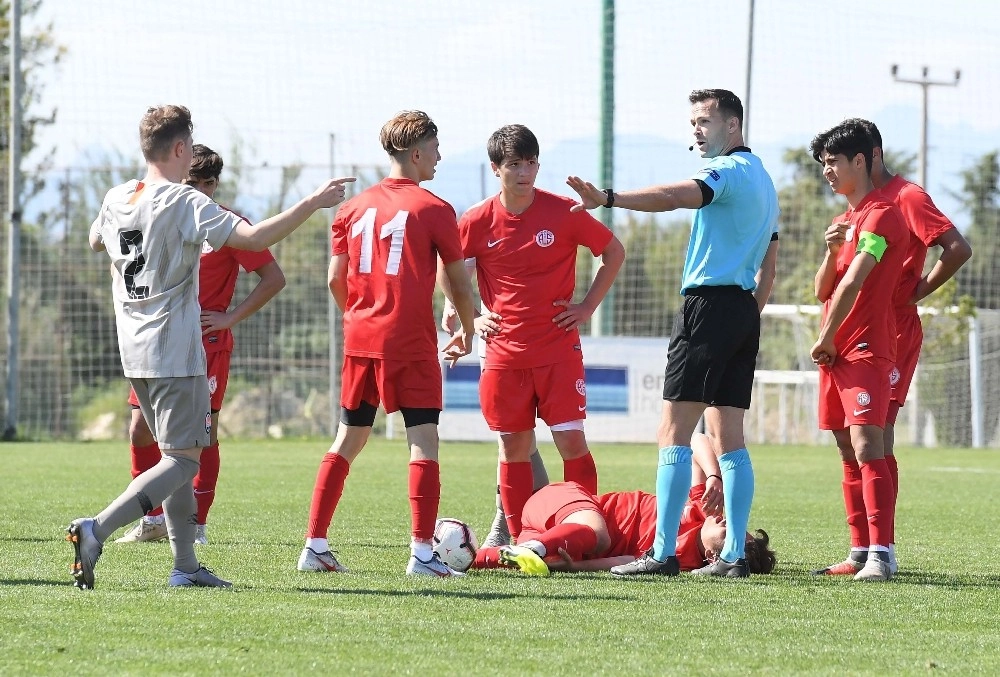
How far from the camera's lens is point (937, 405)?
24750mm

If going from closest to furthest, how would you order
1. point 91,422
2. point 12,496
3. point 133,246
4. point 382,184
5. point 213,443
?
1. point 133,246
2. point 382,184
3. point 213,443
4. point 12,496
5. point 91,422

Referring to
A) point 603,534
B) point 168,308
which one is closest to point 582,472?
point 603,534

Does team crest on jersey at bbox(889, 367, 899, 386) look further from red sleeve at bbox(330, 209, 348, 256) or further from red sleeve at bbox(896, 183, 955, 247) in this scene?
red sleeve at bbox(330, 209, 348, 256)

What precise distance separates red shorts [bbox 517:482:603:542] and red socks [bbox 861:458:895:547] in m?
1.22

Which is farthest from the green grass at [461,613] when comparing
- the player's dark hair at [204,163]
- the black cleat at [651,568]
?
the player's dark hair at [204,163]

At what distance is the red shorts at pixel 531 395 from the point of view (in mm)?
7059

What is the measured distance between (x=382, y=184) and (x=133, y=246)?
4.04ft

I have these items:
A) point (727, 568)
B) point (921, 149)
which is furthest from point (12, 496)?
point (921, 149)

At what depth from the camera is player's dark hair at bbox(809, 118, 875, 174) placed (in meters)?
6.59

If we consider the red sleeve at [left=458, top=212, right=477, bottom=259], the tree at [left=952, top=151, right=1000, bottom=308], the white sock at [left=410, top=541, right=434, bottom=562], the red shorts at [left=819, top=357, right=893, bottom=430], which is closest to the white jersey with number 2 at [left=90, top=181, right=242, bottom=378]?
the white sock at [left=410, top=541, right=434, bottom=562]

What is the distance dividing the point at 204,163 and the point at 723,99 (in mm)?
2733

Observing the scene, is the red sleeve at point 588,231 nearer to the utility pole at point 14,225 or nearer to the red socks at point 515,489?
the red socks at point 515,489

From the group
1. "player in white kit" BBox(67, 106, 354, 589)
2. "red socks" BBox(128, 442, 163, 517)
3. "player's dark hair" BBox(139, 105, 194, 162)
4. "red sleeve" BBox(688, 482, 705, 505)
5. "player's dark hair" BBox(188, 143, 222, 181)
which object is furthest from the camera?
"red socks" BBox(128, 442, 163, 517)

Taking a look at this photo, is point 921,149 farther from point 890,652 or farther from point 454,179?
point 890,652
